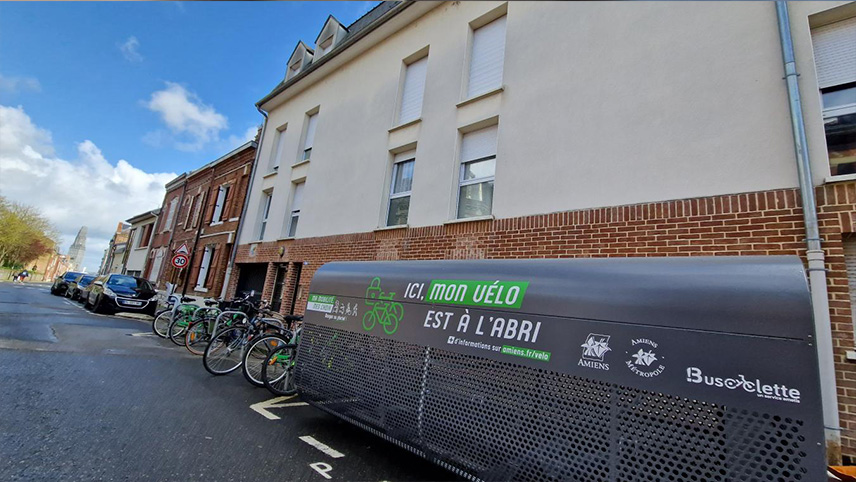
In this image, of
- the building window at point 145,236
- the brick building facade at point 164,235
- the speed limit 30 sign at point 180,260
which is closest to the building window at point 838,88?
the speed limit 30 sign at point 180,260

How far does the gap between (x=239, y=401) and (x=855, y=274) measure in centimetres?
714

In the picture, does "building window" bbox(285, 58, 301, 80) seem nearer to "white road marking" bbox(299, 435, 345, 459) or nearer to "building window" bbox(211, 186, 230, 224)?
"building window" bbox(211, 186, 230, 224)

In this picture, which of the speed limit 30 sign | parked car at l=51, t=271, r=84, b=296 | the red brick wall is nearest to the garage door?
the red brick wall

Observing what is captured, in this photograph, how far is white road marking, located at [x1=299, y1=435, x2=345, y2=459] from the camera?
3.46 m

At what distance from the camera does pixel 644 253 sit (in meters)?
4.76

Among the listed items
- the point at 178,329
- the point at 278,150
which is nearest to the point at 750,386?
the point at 178,329

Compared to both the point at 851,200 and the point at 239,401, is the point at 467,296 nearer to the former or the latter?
the point at 239,401

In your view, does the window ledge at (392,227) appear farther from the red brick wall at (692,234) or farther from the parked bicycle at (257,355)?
the parked bicycle at (257,355)

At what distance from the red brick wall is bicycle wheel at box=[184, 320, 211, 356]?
4928 mm

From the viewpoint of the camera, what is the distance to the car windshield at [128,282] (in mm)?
13807

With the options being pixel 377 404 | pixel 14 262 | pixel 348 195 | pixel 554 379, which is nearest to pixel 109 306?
pixel 348 195

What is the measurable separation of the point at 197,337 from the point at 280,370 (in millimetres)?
3861

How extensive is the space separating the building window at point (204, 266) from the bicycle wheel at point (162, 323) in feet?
23.2

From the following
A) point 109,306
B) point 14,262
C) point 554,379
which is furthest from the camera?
point 14,262
